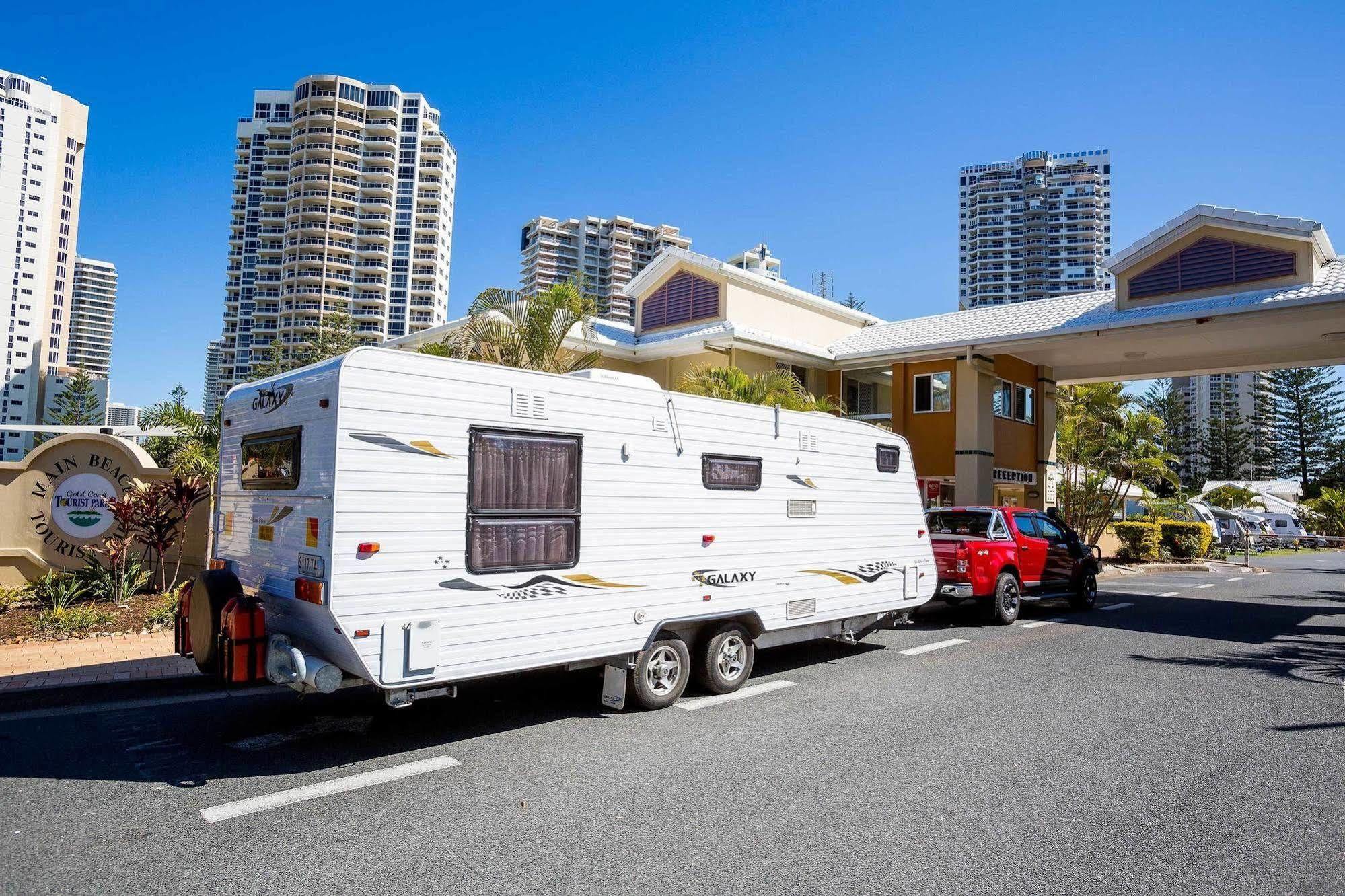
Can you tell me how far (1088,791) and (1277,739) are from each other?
2418mm

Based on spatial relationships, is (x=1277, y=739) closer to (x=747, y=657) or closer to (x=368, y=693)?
(x=747, y=657)

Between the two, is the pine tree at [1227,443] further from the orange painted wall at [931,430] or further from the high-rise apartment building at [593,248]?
the high-rise apartment building at [593,248]

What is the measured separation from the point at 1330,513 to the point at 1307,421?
1747cm

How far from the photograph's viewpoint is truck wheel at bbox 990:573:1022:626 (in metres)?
11.8

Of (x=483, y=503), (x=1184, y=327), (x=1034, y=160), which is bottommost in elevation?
(x=483, y=503)

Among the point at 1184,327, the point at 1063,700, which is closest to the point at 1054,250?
the point at 1184,327

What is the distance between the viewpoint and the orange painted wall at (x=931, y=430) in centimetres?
2044

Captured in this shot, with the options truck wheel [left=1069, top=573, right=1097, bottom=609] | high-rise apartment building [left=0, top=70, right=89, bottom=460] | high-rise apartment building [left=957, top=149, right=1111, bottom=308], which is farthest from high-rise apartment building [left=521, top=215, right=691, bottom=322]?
truck wheel [left=1069, top=573, right=1097, bottom=609]

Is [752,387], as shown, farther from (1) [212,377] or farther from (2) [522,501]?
(1) [212,377]

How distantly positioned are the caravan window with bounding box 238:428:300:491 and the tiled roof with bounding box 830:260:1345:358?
1675 cm

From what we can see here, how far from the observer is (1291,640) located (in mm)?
10953

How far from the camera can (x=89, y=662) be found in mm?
7441

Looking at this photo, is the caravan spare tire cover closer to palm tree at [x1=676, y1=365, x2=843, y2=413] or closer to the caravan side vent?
the caravan side vent

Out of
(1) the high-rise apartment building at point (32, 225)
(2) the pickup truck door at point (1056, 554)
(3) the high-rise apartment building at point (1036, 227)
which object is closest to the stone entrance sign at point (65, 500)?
(2) the pickup truck door at point (1056, 554)
